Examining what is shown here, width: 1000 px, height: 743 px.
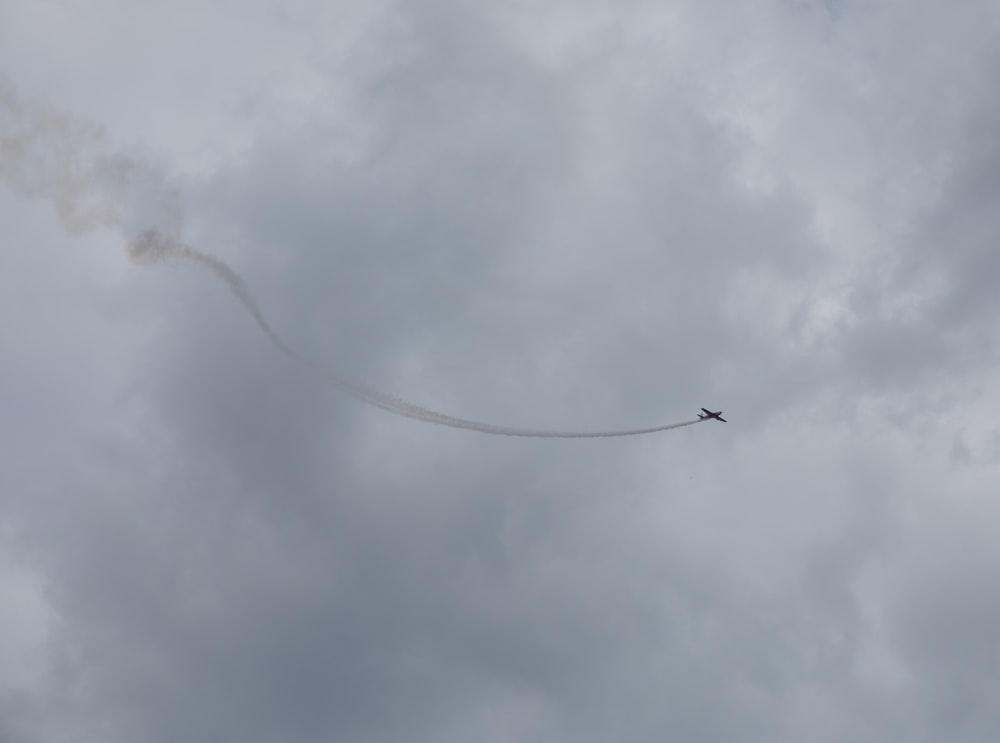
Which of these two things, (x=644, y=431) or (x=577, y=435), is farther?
(x=644, y=431)

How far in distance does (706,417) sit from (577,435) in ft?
108

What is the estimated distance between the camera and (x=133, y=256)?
77.7 m

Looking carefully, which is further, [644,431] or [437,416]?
[644,431]

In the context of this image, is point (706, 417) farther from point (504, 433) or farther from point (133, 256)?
point (133, 256)

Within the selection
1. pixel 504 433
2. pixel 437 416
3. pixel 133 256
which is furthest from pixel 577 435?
pixel 133 256

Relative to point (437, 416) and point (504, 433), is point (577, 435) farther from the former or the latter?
point (437, 416)

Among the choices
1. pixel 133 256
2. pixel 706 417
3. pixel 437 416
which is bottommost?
pixel 133 256

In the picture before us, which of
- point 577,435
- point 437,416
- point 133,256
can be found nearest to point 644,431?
point 577,435

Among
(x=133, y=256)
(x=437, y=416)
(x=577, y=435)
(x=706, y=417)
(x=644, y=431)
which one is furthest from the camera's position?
(x=706, y=417)

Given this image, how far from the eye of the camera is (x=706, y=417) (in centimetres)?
12750

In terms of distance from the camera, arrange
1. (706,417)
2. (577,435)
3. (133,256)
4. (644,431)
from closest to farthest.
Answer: (133,256)
(577,435)
(644,431)
(706,417)

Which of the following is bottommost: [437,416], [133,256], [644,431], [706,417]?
[133,256]

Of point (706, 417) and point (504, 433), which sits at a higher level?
point (706, 417)

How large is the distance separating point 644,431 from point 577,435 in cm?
1531
